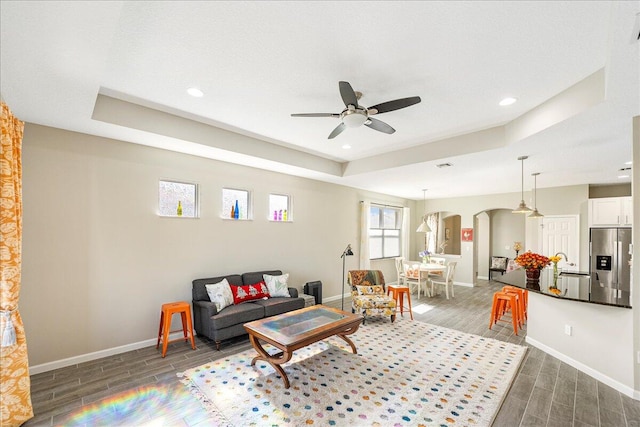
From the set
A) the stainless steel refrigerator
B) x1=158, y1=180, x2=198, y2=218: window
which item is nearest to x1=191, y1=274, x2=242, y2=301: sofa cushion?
x1=158, y1=180, x2=198, y2=218: window

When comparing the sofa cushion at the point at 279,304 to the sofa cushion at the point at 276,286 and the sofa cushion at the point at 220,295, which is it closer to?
the sofa cushion at the point at 276,286

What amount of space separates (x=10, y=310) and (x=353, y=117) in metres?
3.34

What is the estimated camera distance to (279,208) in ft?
18.7

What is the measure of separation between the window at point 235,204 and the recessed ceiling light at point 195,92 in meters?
2.00

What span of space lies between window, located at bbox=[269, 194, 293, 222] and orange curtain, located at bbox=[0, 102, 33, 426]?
3467 mm

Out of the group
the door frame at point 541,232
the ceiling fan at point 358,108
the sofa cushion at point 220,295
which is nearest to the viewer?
the ceiling fan at point 358,108

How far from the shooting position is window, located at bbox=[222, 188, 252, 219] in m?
4.86

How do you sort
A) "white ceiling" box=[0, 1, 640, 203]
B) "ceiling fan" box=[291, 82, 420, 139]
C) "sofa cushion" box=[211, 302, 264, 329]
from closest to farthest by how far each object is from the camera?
"white ceiling" box=[0, 1, 640, 203], "ceiling fan" box=[291, 82, 420, 139], "sofa cushion" box=[211, 302, 264, 329]

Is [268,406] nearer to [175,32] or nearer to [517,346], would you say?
[175,32]

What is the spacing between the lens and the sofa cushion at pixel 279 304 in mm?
4270

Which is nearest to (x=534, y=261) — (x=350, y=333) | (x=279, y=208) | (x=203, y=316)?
(x=350, y=333)

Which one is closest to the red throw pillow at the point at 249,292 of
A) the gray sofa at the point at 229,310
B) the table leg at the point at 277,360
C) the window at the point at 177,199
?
the gray sofa at the point at 229,310

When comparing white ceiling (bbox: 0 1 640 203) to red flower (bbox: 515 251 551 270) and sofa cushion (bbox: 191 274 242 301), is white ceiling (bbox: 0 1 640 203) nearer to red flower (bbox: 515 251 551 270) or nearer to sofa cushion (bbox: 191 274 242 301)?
red flower (bbox: 515 251 551 270)

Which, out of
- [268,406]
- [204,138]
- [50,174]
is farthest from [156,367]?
[204,138]
